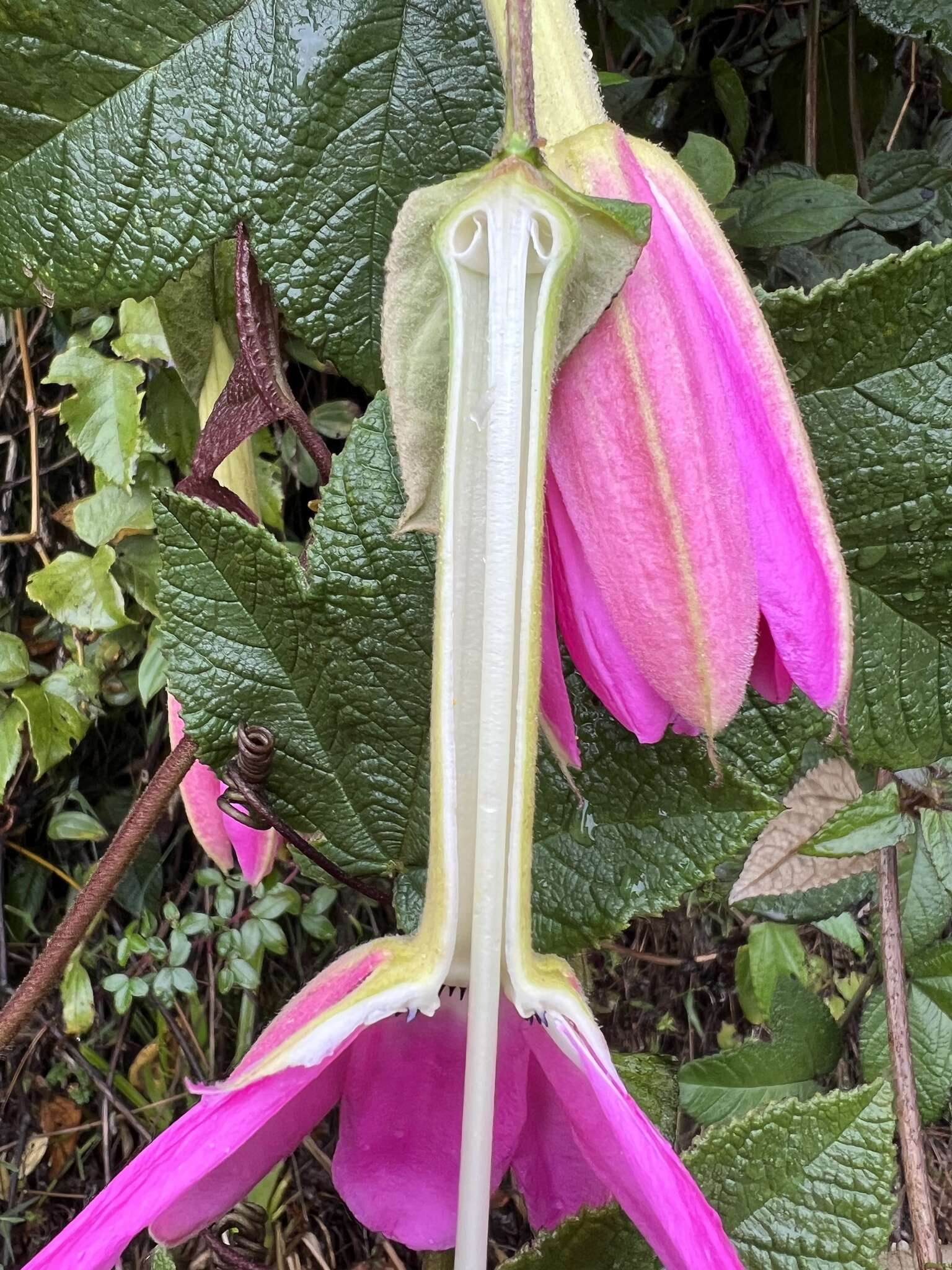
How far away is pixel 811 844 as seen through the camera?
17.1 inches

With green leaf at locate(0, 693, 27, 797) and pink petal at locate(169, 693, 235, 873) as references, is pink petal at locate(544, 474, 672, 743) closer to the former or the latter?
pink petal at locate(169, 693, 235, 873)

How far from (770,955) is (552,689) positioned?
703 mm

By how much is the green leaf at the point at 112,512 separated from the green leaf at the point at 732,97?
0.46m

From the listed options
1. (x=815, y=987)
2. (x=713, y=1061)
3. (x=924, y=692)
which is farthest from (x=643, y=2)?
(x=815, y=987)

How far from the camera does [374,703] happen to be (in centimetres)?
34

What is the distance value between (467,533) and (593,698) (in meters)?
0.14

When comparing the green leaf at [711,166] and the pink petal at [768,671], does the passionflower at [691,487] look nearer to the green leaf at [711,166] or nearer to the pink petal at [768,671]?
the pink petal at [768,671]

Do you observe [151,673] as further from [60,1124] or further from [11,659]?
[60,1124]

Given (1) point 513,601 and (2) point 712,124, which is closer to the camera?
(1) point 513,601

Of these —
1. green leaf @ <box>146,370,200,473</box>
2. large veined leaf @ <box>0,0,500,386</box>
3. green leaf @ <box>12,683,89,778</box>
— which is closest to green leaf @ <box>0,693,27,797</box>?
green leaf @ <box>12,683,89,778</box>

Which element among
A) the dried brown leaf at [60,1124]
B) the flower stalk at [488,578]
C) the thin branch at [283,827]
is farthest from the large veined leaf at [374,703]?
the dried brown leaf at [60,1124]

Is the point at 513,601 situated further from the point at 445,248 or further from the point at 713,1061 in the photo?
the point at 713,1061

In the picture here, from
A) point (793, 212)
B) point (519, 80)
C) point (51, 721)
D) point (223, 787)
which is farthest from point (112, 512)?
point (519, 80)

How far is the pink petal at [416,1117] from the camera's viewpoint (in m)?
0.25
